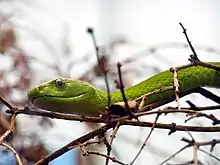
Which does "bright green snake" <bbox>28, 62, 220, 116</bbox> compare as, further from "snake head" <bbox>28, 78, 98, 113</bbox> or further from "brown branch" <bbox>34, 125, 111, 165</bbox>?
"brown branch" <bbox>34, 125, 111, 165</bbox>

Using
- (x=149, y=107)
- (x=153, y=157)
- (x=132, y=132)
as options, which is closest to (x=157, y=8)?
(x=132, y=132)

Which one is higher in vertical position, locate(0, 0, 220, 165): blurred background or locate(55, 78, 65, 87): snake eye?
locate(0, 0, 220, 165): blurred background

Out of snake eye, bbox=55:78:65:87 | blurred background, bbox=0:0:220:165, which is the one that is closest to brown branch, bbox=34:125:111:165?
snake eye, bbox=55:78:65:87

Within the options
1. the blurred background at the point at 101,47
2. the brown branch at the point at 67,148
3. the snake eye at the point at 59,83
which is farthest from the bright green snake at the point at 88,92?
the blurred background at the point at 101,47

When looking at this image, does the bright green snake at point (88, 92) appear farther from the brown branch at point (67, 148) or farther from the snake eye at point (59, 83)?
the brown branch at point (67, 148)

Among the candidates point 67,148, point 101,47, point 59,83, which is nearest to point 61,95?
point 59,83

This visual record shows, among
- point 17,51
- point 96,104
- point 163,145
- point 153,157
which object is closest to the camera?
point 96,104

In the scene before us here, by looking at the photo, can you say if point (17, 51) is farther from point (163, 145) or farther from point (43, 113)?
point (43, 113)

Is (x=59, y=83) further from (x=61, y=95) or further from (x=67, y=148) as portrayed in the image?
(x=67, y=148)
